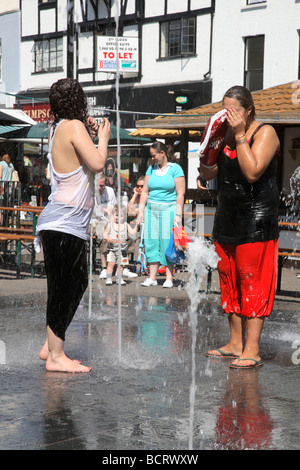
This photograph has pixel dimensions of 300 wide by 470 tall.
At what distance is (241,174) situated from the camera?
5.48 metres

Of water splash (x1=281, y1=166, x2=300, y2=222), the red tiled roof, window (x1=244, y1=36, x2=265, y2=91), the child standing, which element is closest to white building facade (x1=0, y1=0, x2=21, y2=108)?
window (x1=244, y1=36, x2=265, y2=91)

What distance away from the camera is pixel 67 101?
5215 mm

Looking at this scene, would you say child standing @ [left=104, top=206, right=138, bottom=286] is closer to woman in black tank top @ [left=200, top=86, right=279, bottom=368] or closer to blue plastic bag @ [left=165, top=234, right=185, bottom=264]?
blue plastic bag @ [left=165, top=234, right=185, bottom=264]

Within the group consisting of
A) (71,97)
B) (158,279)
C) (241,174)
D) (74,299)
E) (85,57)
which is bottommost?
(158,279)

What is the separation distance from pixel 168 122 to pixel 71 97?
975cm

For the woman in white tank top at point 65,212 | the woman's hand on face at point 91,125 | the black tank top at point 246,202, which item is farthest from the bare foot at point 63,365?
the woman's hand on face at point 91,125

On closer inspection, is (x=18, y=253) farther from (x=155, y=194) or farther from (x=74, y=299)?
(x=74, y=299)

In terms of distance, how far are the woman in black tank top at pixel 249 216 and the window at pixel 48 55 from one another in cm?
2913

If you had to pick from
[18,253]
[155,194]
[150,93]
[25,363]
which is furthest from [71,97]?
[150,93]

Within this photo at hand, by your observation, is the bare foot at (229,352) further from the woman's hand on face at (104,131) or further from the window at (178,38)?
the window at (178,38)

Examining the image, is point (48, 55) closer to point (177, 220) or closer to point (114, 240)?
point (114, 240)

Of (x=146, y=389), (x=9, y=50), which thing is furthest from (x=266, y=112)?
(x=9, y=50)

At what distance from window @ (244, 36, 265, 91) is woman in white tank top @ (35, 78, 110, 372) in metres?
20.6

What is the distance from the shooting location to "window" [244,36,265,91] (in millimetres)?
25109
